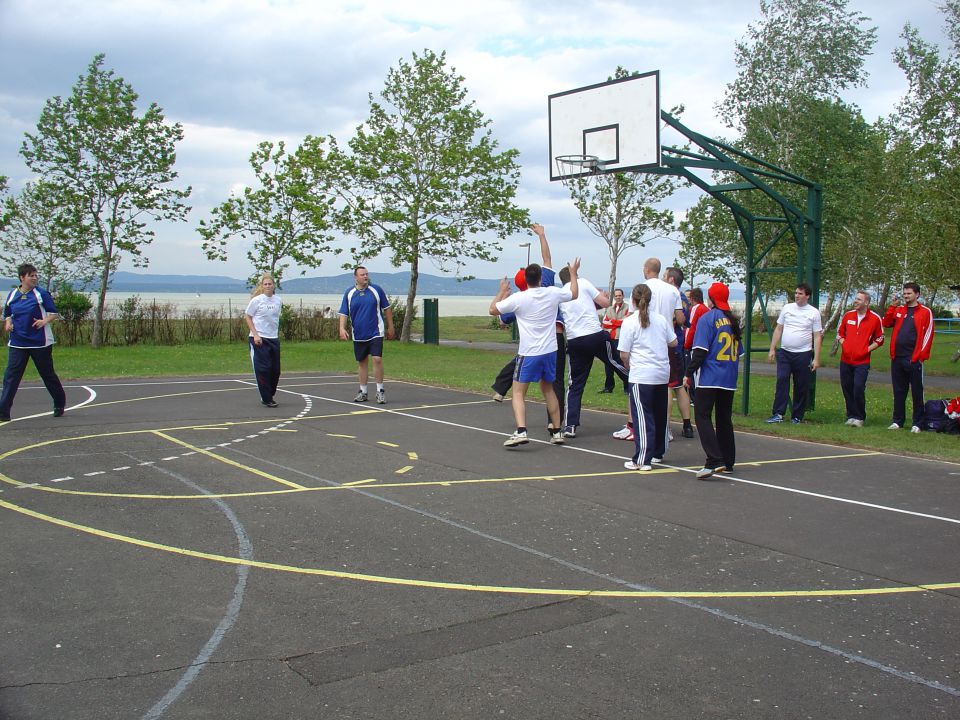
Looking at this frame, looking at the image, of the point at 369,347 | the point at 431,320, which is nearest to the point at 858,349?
the point at 369,347

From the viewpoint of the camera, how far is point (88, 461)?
9242mm

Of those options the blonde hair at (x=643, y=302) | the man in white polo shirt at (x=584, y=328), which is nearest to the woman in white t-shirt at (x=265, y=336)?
the man in white polo shirt at (x=584, y=328)

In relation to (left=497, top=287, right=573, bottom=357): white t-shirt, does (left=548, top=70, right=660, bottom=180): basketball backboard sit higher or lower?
higher

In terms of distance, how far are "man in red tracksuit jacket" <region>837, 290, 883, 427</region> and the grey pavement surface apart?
307 cm

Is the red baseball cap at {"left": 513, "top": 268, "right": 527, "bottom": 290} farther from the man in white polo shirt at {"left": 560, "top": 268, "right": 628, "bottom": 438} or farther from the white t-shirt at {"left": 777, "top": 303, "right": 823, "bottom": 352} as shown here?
the white t-shirt at {"left": 777, "top": 303, "right": 823, "bottom": 352}

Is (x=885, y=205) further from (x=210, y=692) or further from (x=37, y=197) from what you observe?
(x=210, y=692)

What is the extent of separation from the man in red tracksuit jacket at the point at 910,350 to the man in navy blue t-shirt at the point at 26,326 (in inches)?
453

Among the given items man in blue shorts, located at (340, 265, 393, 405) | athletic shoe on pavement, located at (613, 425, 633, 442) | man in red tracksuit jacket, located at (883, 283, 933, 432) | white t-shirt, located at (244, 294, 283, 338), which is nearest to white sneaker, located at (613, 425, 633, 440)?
athletic shoe on pavement, located at (613, 425, 633, 442)

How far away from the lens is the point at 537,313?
403 inches

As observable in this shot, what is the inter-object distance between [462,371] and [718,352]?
1377 centimetres

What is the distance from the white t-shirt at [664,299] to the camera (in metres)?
10.1

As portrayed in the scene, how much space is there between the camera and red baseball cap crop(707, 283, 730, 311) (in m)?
8.64

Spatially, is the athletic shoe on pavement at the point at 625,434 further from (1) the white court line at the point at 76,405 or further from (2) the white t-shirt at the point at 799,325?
(1) the white court line at the point at 76,405

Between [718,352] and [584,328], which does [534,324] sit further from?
[718,352]
